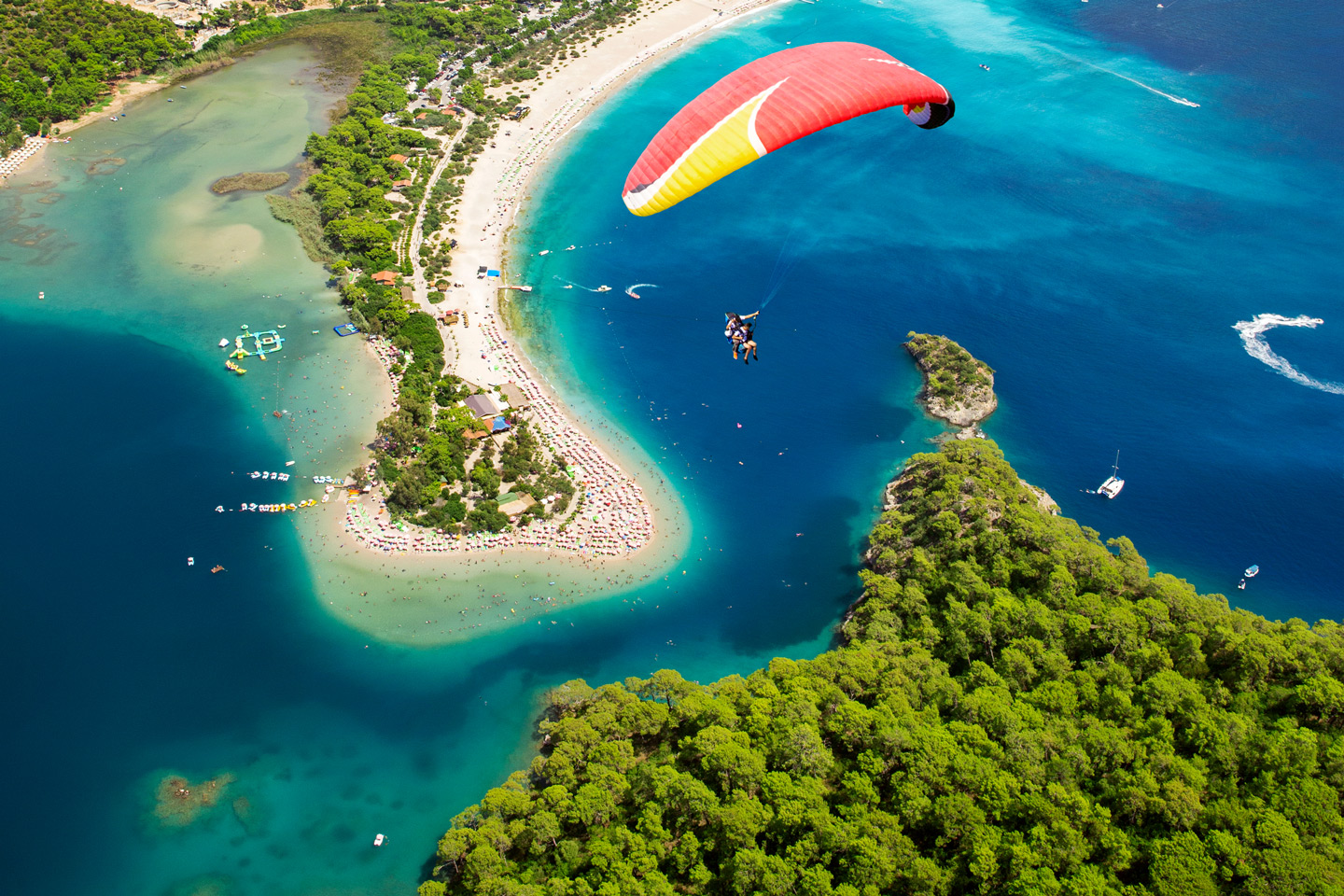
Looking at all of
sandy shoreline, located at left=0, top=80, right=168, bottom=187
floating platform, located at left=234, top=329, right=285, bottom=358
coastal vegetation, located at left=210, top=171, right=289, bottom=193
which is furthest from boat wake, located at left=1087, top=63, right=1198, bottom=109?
sandy shoreline, located at left=0, top=80, right=168, bottom=187

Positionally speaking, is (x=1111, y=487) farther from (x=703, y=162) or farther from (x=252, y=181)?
(x=252, y=181)

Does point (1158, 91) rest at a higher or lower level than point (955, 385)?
higher

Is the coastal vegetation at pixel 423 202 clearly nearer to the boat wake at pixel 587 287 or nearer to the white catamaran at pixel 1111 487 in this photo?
the boat wake at pixel 587 287

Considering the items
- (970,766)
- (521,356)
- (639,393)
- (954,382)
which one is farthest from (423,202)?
(970,766)

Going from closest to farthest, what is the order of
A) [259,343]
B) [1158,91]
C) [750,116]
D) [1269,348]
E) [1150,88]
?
[750,116], [259,343], [1269,348], [1158,91], [1150,88]

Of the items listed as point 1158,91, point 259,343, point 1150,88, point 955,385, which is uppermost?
point 1150,88

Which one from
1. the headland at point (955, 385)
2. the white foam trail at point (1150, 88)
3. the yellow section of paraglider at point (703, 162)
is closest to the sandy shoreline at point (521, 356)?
the yellow section of paraglider at point (703, 162)

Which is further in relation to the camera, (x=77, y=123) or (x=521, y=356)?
(x=77, y=123)
